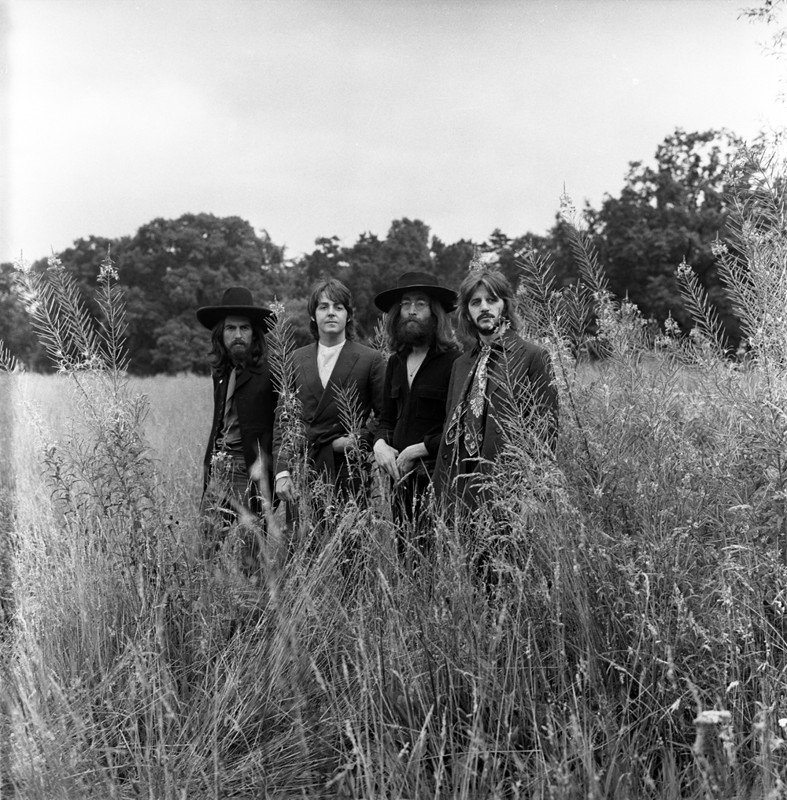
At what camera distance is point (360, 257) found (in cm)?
3478

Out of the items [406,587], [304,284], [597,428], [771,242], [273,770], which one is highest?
[304,284]

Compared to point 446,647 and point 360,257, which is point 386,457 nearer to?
point 446,647

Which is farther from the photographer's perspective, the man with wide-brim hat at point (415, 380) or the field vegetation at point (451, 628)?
the man with wide-brim hat at point (415, 380)

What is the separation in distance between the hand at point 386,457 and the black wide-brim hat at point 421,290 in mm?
882

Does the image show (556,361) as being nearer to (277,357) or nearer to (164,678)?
(277,357)

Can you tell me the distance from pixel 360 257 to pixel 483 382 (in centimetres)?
3185

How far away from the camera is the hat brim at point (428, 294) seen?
Answer: 4281mm

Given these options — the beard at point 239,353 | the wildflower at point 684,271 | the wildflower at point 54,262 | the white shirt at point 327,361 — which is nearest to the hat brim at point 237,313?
the beard at point 239,353

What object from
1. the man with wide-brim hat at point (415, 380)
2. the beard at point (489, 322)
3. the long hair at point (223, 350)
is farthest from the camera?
the long hair at point (223, 350)

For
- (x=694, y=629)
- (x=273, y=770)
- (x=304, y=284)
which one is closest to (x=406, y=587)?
(x=273, y=770)

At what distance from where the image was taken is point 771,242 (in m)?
3.09

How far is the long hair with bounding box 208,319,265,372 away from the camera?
4.69 meters

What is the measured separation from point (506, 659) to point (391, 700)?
14.7 inches

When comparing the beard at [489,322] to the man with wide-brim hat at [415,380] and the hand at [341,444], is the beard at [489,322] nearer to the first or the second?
the man with wide-brim hat at [415,380]
